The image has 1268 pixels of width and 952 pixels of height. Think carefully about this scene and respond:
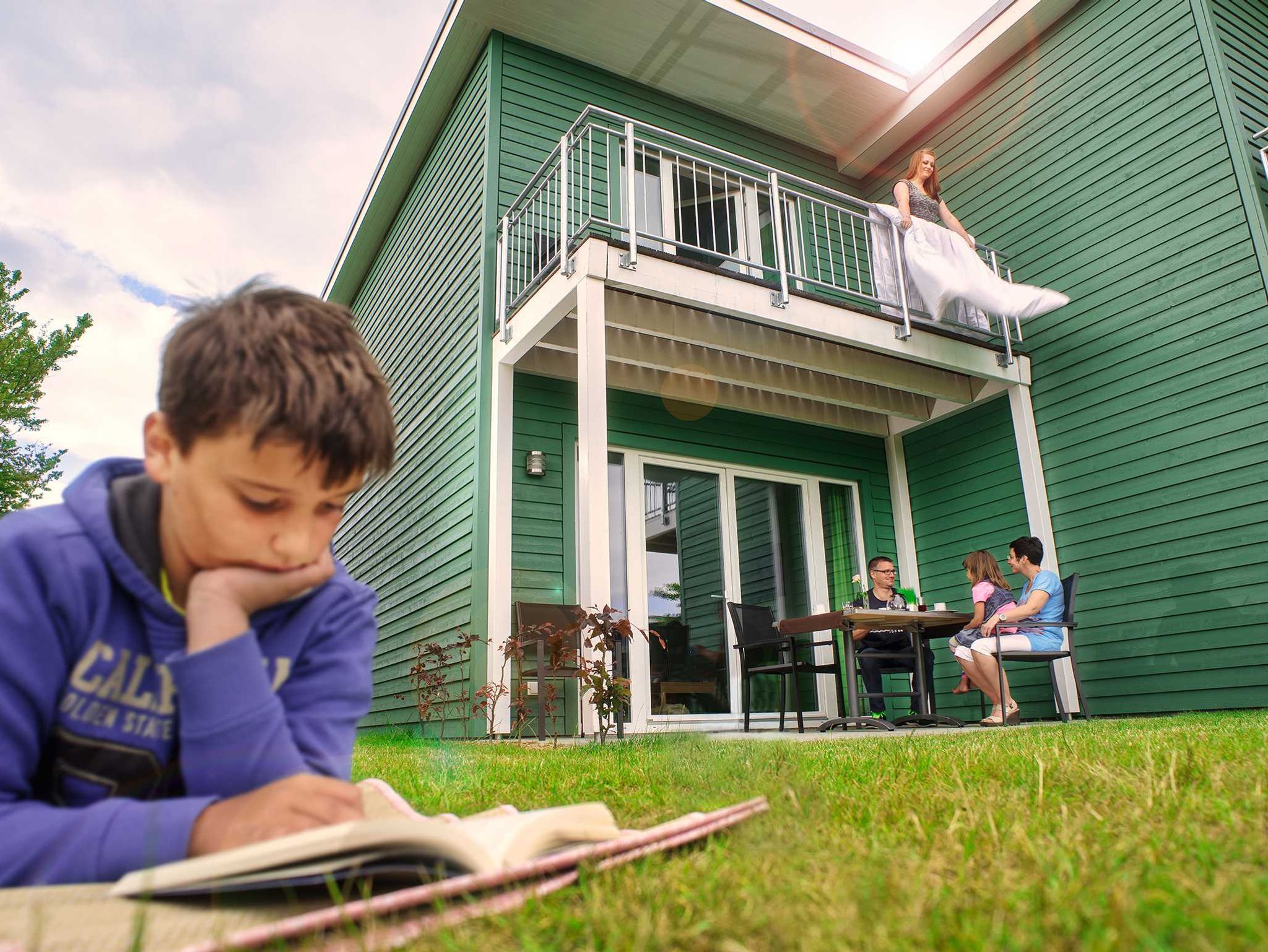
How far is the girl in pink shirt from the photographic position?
5.21 m

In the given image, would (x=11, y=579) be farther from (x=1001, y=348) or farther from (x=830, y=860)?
(x=1001, y=348)

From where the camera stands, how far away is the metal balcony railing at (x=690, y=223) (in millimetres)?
5168

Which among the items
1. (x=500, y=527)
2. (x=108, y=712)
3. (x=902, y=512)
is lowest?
(x=108, y=712)

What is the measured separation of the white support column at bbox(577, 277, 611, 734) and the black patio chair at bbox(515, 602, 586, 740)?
0.22 meters

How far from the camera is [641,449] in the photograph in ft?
20.4

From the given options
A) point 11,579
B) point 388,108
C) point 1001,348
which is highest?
point 388,108

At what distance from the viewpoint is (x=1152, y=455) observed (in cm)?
552

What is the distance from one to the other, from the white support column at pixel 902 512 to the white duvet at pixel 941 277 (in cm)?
172

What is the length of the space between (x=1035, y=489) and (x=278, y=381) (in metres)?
6.05

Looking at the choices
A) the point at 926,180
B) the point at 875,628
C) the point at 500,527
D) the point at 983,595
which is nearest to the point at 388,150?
the point at 500,527

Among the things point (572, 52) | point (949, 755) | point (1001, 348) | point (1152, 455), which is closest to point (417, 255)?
point (572, 52)

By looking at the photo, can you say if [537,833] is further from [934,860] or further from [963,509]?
[963,509]

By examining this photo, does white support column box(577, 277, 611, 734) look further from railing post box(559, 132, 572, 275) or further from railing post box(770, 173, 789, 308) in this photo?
railing post box(770, 173, 789, 308)

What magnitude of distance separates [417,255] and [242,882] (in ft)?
26.1
